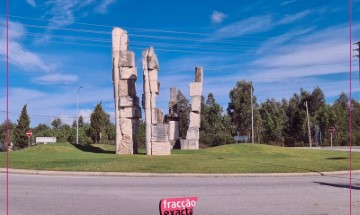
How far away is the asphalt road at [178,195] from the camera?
9.06 meters

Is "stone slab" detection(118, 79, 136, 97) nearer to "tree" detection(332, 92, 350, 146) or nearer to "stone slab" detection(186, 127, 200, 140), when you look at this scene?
"stone slab" detection(186, 127, 200, 140)

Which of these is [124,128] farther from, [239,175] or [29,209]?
[29,209]

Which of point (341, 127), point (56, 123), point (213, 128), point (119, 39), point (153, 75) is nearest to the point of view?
point (153, 75)

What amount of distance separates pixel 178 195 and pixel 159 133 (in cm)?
1750

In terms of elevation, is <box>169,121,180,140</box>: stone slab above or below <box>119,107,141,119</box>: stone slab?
below

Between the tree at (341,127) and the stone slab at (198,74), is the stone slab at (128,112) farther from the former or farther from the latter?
the tree at (341,127)

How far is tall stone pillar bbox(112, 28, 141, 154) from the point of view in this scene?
29.8m

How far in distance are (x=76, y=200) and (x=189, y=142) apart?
96.3 ft

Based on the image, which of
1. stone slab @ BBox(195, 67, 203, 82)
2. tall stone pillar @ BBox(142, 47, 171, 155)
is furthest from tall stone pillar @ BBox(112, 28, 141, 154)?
stone slab @ BBox(195, 67, 203, 82)

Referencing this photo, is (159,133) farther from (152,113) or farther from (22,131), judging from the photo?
(22,131)

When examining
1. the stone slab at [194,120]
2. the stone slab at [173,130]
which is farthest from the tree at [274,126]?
the stone slab at [194,120]

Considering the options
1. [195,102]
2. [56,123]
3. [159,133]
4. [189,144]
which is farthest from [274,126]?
[56,123]

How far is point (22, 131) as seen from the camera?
68.6 meters

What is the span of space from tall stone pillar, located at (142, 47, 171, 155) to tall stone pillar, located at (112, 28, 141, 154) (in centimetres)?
120
